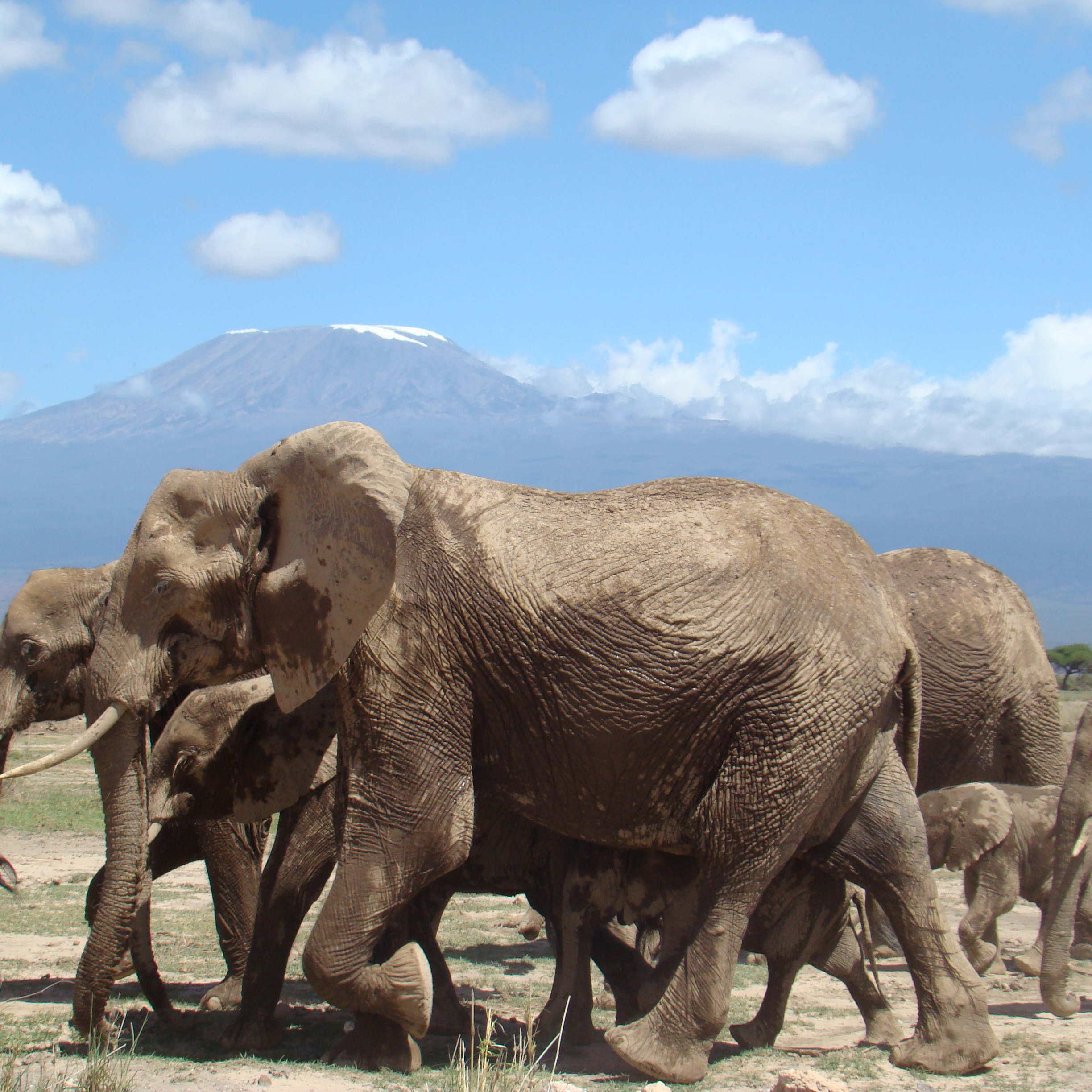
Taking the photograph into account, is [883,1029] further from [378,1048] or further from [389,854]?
[389,854]

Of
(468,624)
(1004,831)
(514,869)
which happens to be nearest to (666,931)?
(514,869)

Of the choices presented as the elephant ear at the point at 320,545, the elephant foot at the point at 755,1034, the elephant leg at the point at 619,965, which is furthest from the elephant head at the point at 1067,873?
the elephant ear at the point at 320,545

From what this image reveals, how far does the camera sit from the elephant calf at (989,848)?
10039 millimetres

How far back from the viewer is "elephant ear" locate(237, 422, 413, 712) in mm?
6211

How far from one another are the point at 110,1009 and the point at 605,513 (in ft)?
11.2

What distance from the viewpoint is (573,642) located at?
6457 mm

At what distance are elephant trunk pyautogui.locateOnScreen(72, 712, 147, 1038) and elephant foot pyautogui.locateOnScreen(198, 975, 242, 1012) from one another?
7.21ft

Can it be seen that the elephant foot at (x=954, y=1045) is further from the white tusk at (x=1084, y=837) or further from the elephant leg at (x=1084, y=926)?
the elephant leg at (x=1084, y=926)

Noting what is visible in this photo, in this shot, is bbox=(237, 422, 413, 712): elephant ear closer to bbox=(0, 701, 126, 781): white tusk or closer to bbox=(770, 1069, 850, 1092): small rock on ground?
bbox=(0, 701, 126, 781): white tusk

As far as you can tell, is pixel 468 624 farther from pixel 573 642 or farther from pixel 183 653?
pixel 183 653

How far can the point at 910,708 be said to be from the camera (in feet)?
23.8

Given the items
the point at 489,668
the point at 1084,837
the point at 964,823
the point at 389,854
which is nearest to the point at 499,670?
the point at 489,668

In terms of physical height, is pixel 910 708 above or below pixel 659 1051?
above

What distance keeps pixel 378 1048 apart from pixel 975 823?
535cm
